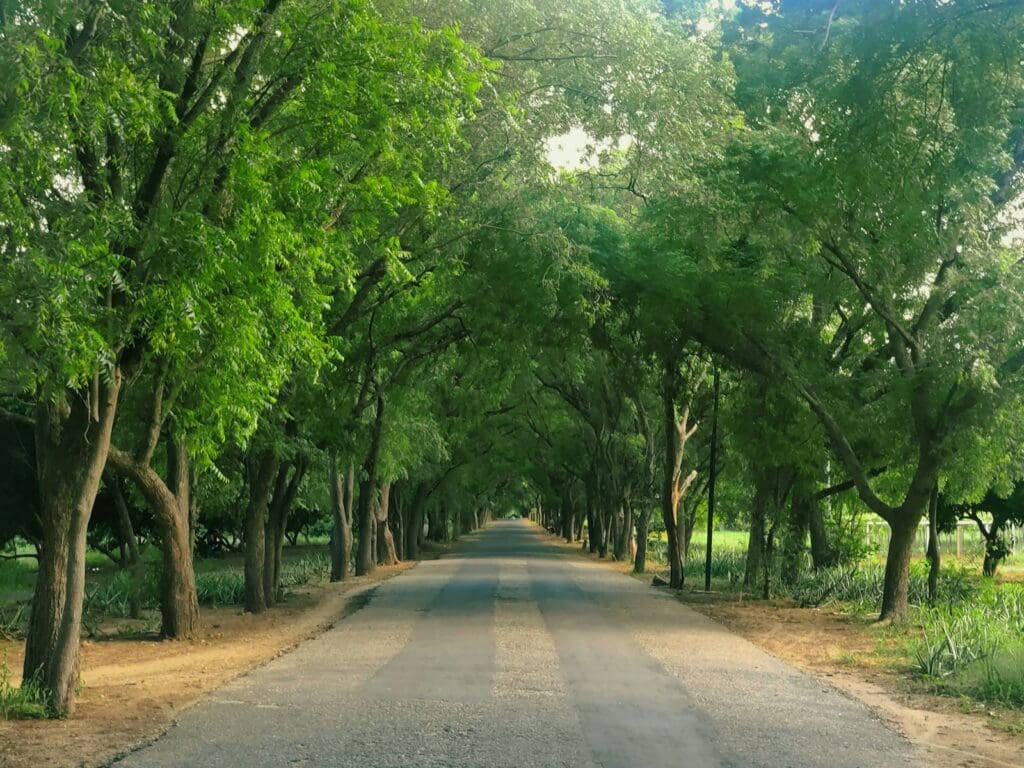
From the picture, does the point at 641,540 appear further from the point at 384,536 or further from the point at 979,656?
the point at 979,656

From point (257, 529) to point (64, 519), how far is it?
1066cm

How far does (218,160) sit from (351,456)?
44.3 feet

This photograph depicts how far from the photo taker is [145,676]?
12.7 m

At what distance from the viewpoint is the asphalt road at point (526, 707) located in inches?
304

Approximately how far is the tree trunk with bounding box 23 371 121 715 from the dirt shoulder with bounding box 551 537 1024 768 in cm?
740

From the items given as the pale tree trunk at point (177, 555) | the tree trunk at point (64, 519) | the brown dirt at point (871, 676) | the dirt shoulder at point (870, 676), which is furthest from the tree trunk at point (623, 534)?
the tree trunk at point (64, 519)

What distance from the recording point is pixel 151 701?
1041 centimetres

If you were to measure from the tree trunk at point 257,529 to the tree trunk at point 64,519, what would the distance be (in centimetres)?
1019

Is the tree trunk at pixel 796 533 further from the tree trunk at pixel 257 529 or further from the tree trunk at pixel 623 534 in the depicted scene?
the tree trunk at pixel 623 534

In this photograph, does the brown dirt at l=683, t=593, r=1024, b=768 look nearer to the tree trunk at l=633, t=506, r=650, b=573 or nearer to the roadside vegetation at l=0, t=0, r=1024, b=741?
the roadside vegetation at l=0, t=0, r=1024, b=741

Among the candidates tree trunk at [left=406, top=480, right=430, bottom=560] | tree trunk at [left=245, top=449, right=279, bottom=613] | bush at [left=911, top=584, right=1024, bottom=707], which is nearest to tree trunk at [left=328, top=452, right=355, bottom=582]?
tree trunk at [left=245, top=449, right=279, bottom=613]

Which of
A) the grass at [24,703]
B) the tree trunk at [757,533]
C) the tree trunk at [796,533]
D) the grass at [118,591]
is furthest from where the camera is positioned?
the tree trunk at [757,533]

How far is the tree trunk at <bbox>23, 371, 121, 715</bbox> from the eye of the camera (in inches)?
380

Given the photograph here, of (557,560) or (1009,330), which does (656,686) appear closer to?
(1009,330)
